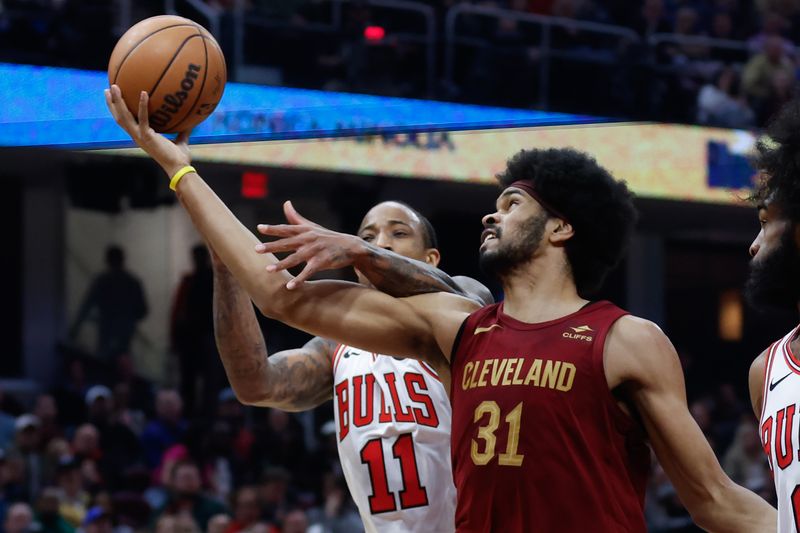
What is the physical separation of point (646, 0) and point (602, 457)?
35.0 feet

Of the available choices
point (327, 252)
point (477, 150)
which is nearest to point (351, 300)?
point (327, 252)

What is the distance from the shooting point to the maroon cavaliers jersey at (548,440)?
133 inches

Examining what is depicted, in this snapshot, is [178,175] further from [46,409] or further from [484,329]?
[46,409]

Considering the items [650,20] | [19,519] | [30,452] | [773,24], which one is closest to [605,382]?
[19,519]

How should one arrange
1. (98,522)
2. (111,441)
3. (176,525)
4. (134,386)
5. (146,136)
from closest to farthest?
(146,136) < (98,522) < (176,525) < (111,441) < (134,386)

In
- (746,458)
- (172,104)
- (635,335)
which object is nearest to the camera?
(635,335)

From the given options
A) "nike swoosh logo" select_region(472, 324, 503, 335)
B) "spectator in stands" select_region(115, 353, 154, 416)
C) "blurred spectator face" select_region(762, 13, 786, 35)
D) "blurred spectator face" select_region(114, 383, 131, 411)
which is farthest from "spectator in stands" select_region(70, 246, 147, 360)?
"nike swoosh logo" select_region(472, 324, 503, 335)

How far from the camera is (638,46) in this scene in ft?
41.6

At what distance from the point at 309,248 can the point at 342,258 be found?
3.8 inches

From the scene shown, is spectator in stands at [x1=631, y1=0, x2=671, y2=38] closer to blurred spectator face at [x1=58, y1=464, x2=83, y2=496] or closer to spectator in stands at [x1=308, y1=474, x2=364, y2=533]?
spectator in stands at [x1=308, y1=474, x2=364, y2=533]

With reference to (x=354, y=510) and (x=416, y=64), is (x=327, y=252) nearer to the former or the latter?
(x=354, y=510)

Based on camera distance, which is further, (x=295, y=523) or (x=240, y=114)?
(x=295, y=523)

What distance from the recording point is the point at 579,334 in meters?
3.48

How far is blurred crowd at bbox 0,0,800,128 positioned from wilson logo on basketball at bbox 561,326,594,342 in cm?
624
